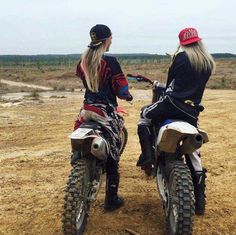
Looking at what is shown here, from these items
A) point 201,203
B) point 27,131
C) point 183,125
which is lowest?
point 27,131

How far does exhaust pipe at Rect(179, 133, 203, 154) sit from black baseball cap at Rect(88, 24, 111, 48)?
4.05 feet

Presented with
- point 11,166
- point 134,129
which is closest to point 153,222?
point 11,166

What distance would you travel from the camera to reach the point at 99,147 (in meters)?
4.07

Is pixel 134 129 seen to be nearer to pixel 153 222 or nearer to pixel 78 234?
pixel 153 222

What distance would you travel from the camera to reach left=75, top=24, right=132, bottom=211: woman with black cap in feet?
14.4

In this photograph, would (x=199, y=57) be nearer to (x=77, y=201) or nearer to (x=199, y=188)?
(x=199, y=188)

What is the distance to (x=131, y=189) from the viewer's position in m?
5.57

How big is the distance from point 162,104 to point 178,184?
2.79ft

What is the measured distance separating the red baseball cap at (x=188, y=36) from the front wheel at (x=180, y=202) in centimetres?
118

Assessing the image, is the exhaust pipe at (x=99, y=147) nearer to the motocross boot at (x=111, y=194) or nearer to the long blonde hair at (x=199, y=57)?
the motocross boot at (x=111, y=194)

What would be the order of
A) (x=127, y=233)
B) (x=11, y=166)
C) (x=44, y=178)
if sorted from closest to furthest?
(x=127, y=233)
(x=44, y=178)
(x=11, y=166)

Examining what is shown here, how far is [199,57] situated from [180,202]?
4.52 feet

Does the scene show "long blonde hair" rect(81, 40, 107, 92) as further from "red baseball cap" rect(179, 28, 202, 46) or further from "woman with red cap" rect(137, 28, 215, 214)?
"red baseball cap" rect(179, 28, 202, 46)

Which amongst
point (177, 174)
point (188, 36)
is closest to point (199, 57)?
point (188, 36)
